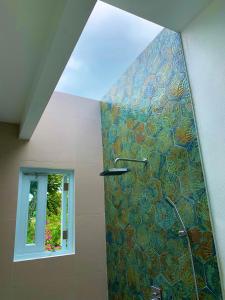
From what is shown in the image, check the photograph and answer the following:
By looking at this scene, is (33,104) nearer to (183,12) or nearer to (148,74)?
(148,74)

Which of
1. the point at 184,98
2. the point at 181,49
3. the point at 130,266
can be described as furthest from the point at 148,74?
the point at 130,266

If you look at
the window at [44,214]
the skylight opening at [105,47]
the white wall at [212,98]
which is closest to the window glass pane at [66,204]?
the window at [44,214]

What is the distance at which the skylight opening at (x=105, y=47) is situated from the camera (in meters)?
1.59

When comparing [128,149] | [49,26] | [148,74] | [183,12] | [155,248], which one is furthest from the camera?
[128,149]

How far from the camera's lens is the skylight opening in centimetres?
159

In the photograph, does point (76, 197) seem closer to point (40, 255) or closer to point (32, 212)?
point (32, 212)

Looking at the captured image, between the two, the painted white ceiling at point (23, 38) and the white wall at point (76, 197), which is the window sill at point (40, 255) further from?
the painted white ceiling at point (23, 38)

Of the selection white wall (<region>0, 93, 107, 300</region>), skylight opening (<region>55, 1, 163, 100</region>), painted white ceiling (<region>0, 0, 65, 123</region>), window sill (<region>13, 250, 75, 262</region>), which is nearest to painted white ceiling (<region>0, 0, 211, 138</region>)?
painted white ceiling (<region>0, 0, 65, 123</region>)

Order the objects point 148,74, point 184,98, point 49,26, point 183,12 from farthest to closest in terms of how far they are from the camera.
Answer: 1. point 148,74
2. point 184,98
3. point 183,12
4. point 49,26

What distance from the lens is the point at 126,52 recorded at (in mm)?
1946

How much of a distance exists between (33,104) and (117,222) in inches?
53.5

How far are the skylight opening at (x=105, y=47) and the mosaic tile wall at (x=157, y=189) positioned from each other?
122 mm

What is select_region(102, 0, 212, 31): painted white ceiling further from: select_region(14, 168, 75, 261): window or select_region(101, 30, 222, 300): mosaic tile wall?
select_region(14, 168, 75, 261): window

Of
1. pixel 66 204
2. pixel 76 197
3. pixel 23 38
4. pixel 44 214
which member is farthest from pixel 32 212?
pixel 23 38
